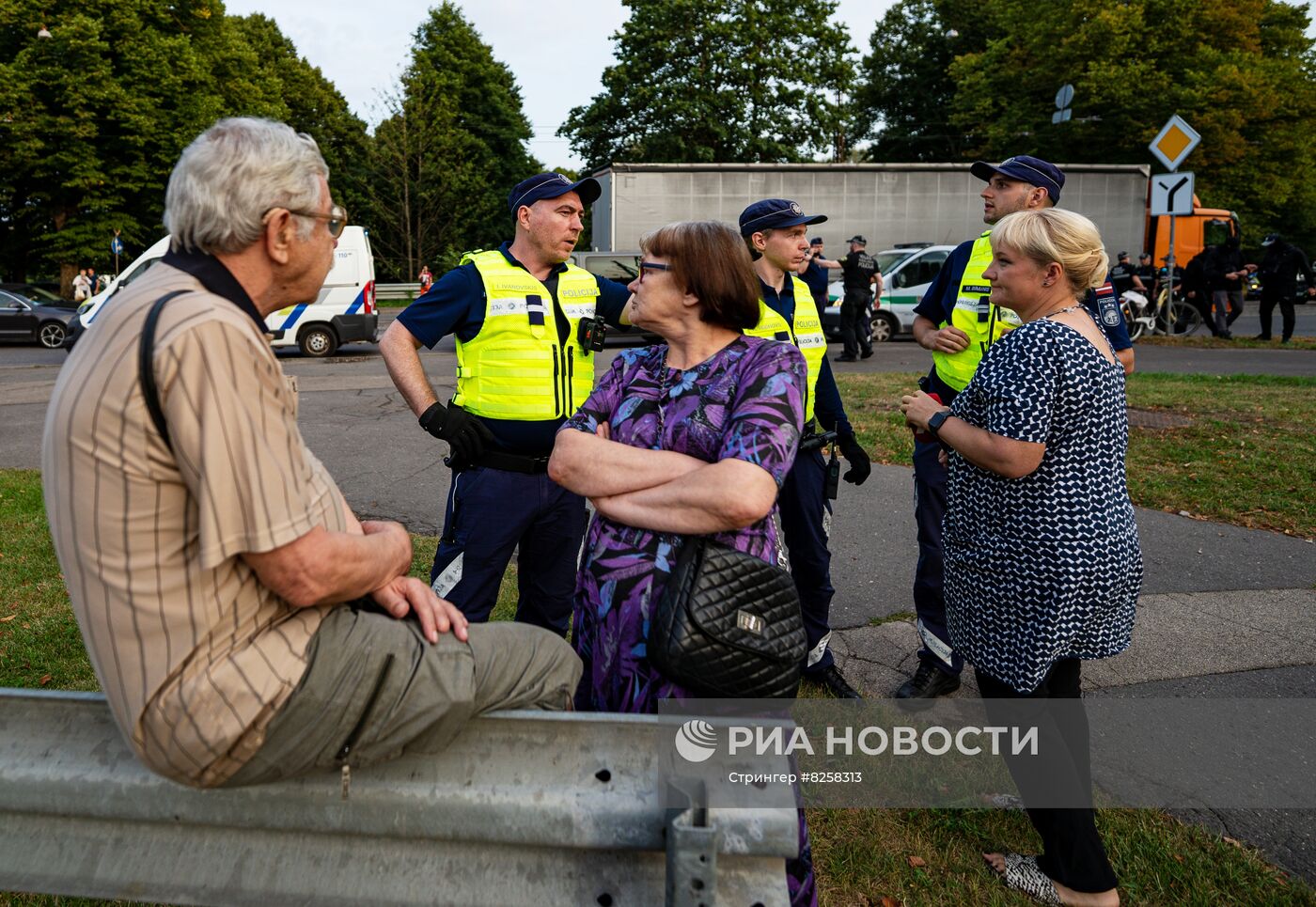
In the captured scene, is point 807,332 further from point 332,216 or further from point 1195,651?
point 332,216

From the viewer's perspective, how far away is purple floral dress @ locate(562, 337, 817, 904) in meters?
2.26

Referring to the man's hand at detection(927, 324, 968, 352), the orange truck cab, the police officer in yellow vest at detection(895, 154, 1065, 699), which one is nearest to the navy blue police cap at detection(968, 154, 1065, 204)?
the police officer in yellow vest at detection(895, 154, 1065, 699)

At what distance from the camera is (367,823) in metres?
1.68

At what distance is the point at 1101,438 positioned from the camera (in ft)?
8.80

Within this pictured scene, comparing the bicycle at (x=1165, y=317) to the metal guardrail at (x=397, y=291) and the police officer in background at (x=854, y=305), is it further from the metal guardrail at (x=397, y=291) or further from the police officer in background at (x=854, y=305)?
the metal guardrail at (x=397, y=291)

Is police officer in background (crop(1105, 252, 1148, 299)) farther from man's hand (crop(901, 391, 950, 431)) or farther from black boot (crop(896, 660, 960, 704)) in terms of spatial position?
man's hand (crop(901, 391, 950, 431))

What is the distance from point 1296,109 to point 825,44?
19116 mm

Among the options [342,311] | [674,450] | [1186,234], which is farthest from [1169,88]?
[674,450]

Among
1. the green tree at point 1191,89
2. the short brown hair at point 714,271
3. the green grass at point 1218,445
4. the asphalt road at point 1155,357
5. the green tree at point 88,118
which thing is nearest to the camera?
the short brown hair at point 714,271

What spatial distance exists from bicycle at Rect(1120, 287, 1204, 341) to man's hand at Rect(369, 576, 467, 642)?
19.7 m

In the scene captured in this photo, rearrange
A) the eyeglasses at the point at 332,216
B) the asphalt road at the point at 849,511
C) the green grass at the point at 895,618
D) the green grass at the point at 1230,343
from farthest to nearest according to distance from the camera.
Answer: the green grass at the point at 1230,343
the asphalt road at the point at 849,511
the green grass at the point at 895,618
the eyeglasses at the point at 332,216

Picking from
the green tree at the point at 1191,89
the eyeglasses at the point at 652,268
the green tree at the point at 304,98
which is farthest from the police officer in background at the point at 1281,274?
the green tree at the point at 304,98

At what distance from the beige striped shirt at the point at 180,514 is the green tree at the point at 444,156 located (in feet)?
117

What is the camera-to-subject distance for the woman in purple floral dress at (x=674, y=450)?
7.27ft
